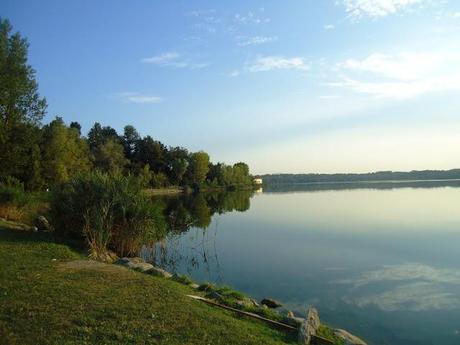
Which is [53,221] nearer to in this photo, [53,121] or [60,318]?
[60,318]

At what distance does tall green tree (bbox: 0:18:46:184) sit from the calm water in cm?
1173

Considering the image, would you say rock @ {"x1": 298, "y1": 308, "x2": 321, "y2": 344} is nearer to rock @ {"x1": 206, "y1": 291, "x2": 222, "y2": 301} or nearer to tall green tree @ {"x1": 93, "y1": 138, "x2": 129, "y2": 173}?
rock @ {"x1": 206, "y1": 291, "x2": 222, "y2": 301}

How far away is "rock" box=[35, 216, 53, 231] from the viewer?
64.8 feet

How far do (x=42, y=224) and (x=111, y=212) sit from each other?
6029 mm

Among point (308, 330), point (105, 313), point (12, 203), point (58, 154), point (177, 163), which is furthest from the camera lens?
point (177, 163)

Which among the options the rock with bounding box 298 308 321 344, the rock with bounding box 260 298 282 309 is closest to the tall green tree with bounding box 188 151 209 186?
the rock with bounding box 260 298 282 309

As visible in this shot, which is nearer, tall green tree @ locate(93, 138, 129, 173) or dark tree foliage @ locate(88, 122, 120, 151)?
tall green tree @ locate(93, 138, 129, 173)

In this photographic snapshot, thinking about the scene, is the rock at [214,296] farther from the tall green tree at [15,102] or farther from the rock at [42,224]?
the tall green tree at [15,102]

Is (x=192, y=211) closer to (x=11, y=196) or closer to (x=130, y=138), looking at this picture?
(x=11, y=196)

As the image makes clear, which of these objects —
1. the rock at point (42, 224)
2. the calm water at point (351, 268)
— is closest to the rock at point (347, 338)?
the calm water at point (351, 268)

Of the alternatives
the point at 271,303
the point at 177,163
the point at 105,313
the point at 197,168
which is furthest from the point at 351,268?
the point at 197,168

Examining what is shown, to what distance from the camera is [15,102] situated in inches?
1009

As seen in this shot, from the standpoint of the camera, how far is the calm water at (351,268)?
11.4 meters

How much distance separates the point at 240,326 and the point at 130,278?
3866mm
